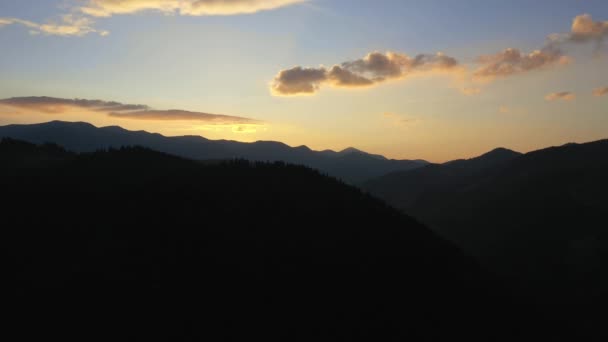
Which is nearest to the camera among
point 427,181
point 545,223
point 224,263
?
point 224,263

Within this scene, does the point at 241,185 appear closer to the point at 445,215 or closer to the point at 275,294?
the point at 275,294

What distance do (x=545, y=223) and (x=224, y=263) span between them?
43.7m

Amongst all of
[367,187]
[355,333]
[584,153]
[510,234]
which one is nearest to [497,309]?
[355,333]

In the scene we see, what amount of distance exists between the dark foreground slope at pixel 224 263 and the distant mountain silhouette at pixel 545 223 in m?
13.8

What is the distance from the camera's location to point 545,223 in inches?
1865

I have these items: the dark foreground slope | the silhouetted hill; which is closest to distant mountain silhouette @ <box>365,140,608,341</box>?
the silhouetted hill

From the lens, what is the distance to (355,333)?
48.0 ft

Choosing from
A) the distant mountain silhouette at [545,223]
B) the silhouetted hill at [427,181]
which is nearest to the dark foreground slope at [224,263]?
the distant mountain silhouette at [545,223]

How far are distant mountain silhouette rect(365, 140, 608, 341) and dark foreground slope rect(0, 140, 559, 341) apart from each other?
13754mm

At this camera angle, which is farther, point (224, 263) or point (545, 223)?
point (545, 223)

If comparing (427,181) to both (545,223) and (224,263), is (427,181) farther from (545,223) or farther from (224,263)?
(224,263)

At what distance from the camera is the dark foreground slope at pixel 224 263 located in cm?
1368

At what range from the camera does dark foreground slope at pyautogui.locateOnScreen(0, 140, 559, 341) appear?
13680mm

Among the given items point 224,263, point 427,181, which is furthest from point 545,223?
point 427,181
